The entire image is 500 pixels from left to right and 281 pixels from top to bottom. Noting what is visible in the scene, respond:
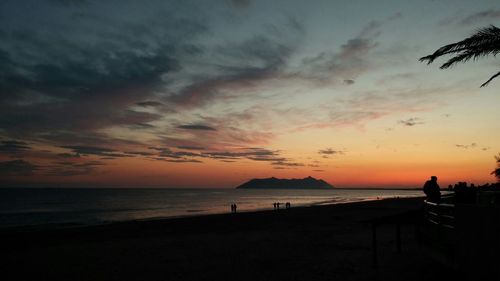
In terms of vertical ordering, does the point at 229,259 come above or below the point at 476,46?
below

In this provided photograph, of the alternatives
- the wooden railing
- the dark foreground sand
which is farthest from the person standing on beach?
the wooden railing

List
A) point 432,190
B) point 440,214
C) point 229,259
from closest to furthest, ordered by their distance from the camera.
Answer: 1. point 440,214
2. point 432,190
3. point 229,259

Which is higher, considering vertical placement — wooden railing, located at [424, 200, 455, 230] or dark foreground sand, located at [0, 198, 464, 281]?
wooden railing, located at [424, 200, 455, 230]

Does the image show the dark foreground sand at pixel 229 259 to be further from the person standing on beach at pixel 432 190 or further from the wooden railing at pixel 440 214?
the person standing on beach at pixel 432 190

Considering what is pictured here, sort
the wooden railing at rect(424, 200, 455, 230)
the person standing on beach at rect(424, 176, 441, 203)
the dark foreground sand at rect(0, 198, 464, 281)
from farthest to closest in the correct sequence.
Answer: the person standing on beach at rect(424, 176, 441, 203) → the dark foreground sand at rect(0, 198, 464, 281) → the wooden railing at rect(424, 200, 455, 230)

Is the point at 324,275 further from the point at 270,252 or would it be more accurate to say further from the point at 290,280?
the point at 270,252

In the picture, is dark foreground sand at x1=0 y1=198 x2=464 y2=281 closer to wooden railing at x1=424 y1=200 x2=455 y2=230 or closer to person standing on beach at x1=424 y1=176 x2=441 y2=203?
wooden railing at x1=424 y1=200 x2=455 y2=230

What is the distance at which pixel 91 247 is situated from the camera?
18.3 m

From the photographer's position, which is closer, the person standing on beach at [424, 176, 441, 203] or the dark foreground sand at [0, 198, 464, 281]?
the dark foreground sand at [0, 198, 464, 281]

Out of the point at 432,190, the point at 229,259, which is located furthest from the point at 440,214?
the point at 229,259

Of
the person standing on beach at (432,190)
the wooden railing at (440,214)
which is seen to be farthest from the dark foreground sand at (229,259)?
the person standing on beach at (432,190)

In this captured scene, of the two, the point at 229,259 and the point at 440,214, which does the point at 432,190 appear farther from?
the point at 229,259

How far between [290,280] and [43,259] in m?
10.1

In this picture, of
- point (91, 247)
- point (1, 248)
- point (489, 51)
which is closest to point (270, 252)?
point (91, 247)
